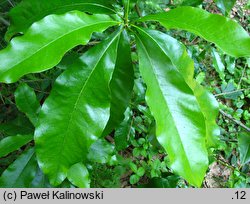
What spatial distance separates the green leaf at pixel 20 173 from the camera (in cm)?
124

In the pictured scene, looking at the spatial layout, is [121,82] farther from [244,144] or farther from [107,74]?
[244,144]

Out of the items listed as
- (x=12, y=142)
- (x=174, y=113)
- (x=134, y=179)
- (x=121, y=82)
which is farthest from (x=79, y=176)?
(x=134, y=179)

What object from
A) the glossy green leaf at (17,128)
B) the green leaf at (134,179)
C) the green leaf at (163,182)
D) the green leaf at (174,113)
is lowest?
the green leaf at (134,179)

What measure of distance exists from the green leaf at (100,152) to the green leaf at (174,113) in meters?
0.57

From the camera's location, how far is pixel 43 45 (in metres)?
0.83

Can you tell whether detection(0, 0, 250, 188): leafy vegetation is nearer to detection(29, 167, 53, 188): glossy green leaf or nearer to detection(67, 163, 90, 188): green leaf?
detection(67, 163, 90, 188): green leaf

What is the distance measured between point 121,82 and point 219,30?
1.12 feet

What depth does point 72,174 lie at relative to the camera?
1298 mm

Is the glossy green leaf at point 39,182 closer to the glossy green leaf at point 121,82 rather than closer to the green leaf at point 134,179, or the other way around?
the glossy green leaf at point 121,82

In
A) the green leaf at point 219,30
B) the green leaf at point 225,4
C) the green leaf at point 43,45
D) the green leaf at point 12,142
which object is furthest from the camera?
A: the green leaf at point 225,4

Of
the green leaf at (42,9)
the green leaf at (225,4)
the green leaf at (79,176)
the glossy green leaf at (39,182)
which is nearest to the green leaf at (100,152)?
the green leaf at (79,176)

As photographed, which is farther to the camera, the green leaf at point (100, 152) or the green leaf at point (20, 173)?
the green leaf at point (100, 152)

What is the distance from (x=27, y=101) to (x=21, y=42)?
479 millimetres

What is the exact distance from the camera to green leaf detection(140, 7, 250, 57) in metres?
0.91
